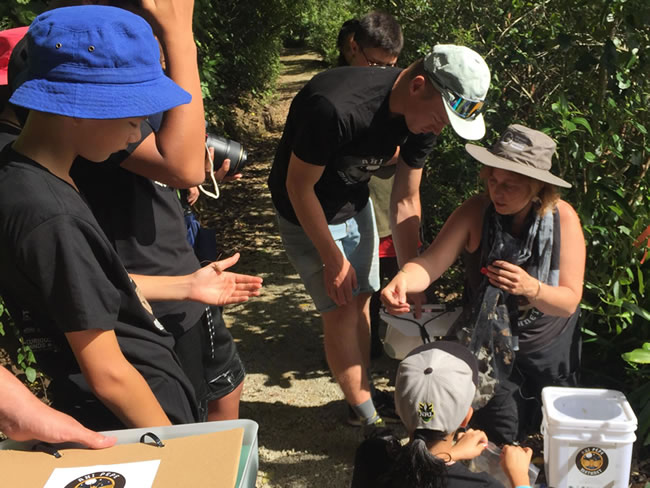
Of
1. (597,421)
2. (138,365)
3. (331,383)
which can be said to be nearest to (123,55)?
(138,365)

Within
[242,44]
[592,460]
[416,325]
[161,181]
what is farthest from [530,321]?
[242,44]

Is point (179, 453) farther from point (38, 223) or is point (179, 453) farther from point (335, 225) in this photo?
point (335, 225)

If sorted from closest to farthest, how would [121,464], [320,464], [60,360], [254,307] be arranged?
[121,464]
[60,360]
[320,464]
[254,307]

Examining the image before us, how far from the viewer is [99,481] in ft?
4.08

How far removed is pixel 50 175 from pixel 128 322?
1.46 feet

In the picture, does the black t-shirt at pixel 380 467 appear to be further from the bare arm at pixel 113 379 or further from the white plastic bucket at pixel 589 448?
the bare arm at pixel 113 379

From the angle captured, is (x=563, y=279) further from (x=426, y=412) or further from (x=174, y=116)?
(x=174, y=116)

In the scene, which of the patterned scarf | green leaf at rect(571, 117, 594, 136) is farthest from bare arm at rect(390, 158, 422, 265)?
green leaf at rect(571, 117, 594, 136)

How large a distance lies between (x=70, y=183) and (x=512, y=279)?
5.06 ft

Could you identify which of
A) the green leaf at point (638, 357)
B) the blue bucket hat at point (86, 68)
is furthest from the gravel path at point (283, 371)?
the blue bucket hat at point (86, 68)

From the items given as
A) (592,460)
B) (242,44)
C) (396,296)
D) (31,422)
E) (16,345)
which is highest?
(31,422)

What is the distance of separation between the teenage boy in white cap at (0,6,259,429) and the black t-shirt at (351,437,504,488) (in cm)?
69

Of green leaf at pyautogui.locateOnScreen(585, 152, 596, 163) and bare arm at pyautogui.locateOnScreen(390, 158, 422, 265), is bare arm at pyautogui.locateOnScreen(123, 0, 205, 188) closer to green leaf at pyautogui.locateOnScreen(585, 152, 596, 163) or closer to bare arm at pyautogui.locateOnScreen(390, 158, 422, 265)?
bare arm at pyautogui.locateOnScreen(390, 158, 422, 265)

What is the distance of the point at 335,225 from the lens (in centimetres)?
280
